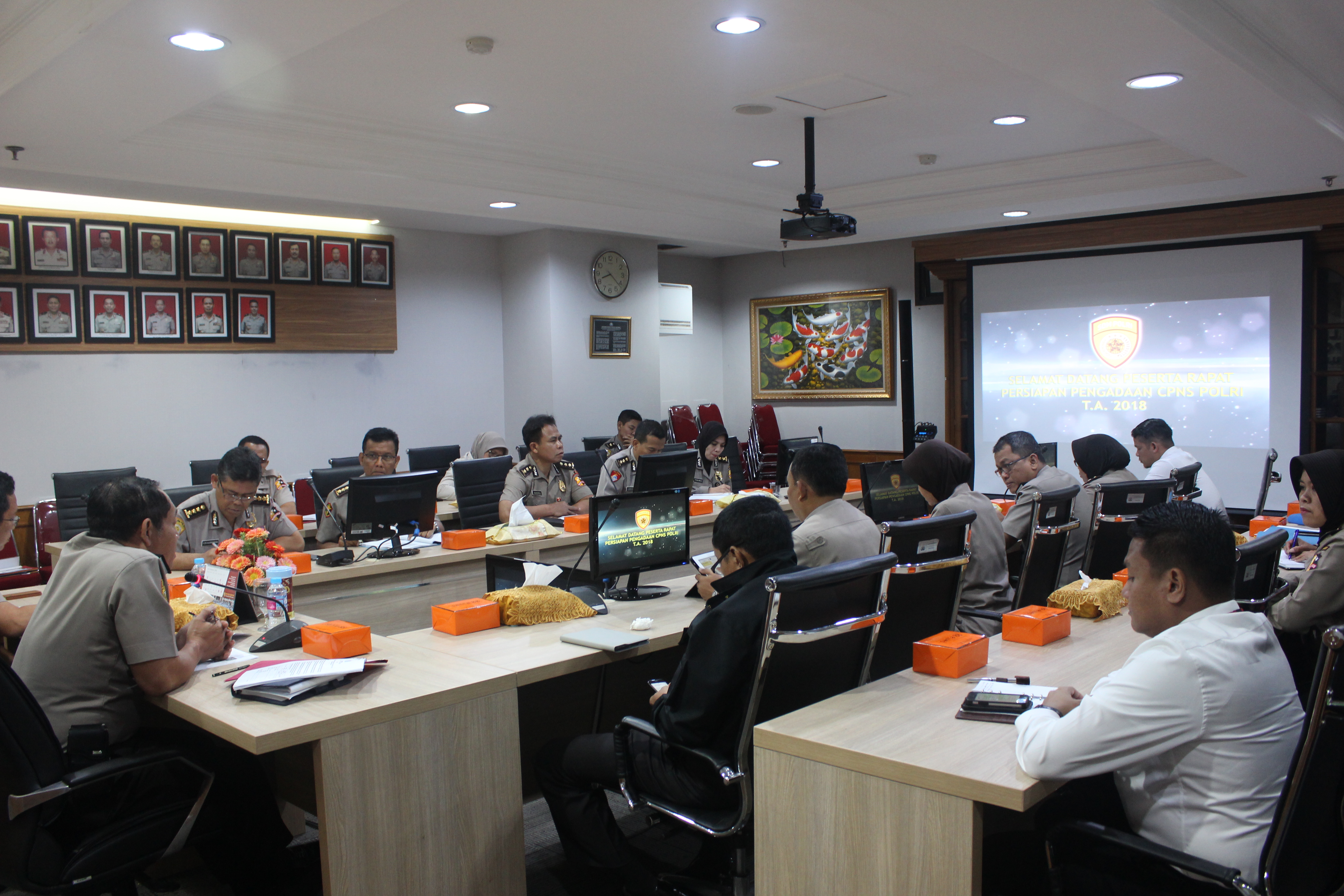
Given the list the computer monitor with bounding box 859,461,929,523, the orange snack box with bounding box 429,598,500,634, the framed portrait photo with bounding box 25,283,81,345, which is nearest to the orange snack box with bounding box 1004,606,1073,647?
the orange snack box with bounding box 429,598,500,634

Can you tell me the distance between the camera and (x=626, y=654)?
284 centimetres

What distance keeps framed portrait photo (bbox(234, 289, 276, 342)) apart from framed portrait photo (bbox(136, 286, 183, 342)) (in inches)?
16.0

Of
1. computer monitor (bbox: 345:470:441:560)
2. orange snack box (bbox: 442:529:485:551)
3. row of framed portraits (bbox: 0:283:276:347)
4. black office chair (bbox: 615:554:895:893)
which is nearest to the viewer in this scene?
black office chair (bbox: 615:554:895:893)

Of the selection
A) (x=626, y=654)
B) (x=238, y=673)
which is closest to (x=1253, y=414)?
(x=626, y=654)

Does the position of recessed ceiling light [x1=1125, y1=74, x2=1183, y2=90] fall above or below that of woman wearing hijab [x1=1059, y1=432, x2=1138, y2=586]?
above

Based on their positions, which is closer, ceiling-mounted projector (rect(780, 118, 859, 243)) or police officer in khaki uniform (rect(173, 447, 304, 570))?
police officer in khaki uniform (rect(173, 447, 304, 570))

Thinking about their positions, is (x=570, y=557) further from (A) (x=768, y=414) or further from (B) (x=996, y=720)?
(A) (x=768, y=414)

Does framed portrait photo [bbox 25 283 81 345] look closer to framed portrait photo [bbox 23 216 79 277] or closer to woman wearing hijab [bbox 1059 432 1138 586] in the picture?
framed portrait photo [bbox 23 216 79 277]

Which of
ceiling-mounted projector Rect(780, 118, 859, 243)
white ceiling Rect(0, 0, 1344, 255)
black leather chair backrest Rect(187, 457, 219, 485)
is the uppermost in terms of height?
white ceiling Rect(0, 0, 1344, 255)

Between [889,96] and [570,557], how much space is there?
2.86 metres

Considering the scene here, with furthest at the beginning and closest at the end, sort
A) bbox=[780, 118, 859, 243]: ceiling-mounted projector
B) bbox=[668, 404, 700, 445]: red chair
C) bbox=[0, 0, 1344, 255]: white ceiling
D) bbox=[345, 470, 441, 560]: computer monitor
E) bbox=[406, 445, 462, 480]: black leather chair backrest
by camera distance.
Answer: bbox=[668, 404, 700, 445]: red chair → bbox=[406, 445, 462, 480]: black leather chair backrest → bbox=[780, 118, 859, 243]: ceiling-mounted projector → bbox=[345, 470, 441, 560]: computer monitor → bbox=[0, 0, 1344, 255]: white ceiling

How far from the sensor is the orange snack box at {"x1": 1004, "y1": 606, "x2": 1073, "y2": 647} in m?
2.82

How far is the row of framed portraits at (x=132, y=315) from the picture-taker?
21.6 feet

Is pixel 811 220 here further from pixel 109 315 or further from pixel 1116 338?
pixel 109 315
